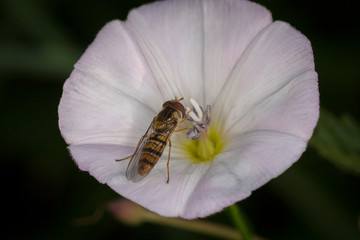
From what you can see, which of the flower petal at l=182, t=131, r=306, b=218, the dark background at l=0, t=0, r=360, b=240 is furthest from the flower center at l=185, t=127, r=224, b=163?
the dark background at l=0, t=0, r=360, b=240

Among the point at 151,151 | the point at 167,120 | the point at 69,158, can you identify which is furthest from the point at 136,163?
the point at 69,158

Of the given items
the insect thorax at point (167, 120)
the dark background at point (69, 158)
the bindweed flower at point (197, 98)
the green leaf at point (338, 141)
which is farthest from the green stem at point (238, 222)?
the dark background at point (69, 158)

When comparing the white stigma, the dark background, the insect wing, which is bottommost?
the dark background

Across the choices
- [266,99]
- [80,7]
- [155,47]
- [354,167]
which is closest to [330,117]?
[354,167]

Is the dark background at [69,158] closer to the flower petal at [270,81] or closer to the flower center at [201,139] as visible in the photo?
the flower center at [201,139]

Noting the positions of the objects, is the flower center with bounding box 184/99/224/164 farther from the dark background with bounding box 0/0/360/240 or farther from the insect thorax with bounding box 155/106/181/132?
the dark background with bounding box 0/0/360/240
